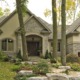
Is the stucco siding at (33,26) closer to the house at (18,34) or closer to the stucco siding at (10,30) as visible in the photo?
the house at (18,34)

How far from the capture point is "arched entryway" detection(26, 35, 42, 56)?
1335 inches

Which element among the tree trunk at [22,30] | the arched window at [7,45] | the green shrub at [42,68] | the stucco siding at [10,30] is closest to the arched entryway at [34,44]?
the stucco siding at [10,30]

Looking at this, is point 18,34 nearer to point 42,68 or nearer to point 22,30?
point 22,30

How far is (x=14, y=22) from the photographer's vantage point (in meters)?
33.4

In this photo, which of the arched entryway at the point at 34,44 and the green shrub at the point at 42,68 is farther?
the arched entryway at the point at 34,44

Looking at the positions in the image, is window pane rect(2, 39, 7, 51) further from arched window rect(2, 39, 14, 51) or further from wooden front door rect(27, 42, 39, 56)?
wooden front door rect(27, 42, 39, 56)

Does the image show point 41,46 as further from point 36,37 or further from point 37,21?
point 37,21

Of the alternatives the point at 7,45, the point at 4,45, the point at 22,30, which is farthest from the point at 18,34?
the point at 22,30

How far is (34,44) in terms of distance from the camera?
34.7 meters

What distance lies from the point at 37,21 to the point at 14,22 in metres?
3.33

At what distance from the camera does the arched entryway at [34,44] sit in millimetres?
33906

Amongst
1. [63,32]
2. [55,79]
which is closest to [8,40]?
[63,32]

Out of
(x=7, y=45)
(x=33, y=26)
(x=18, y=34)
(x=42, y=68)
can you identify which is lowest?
(x=42, y=68)

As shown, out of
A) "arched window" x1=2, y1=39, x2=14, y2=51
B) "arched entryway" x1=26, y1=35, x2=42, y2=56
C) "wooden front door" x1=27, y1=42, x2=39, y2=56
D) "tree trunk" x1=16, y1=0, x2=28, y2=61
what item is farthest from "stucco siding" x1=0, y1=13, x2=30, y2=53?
"tree trunk" x1=16, y1=0, x2=28, y2=61
